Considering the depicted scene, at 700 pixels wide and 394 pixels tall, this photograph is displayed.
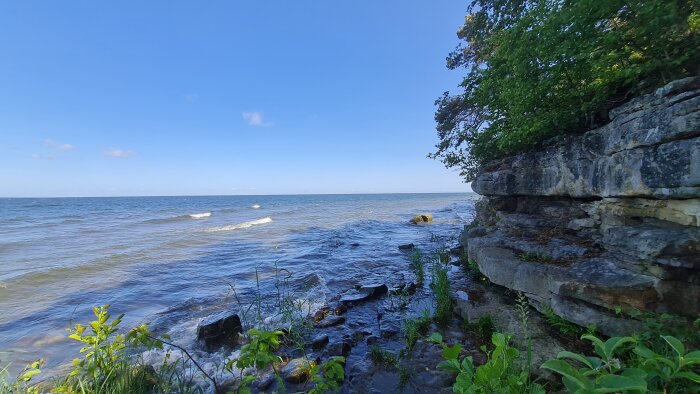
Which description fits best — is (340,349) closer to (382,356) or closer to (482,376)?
(382,356)

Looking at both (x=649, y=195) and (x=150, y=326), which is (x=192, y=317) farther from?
(x=649, y=195)

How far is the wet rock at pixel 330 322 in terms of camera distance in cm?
680

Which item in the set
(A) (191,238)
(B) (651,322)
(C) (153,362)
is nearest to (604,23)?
(B) (651,322)

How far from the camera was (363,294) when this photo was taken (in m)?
8.42

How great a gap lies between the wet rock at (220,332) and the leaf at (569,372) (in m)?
6.24

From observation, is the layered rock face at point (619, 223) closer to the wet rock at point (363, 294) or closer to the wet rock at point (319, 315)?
the wet rock at point (363, 294)

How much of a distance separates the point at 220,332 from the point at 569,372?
663 centimetres

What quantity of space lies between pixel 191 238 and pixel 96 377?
18472mm

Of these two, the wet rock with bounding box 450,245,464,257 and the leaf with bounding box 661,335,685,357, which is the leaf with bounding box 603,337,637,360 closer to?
the leaf with bounding box 661,335,685,357

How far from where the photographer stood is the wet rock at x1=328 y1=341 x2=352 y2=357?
5.47m

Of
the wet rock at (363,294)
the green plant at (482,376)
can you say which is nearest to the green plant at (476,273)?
the wet rock at (363,294)

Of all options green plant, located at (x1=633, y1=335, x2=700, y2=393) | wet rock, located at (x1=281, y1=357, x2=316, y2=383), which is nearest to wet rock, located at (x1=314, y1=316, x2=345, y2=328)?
wet rock, located at (x1=281, y1=357, x2=316, y2=383)

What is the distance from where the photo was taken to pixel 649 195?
4613 mm

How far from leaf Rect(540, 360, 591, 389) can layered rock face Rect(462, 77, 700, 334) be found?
389cm
